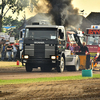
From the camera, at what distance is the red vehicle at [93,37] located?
26.9 m

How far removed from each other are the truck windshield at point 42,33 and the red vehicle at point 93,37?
6634mm

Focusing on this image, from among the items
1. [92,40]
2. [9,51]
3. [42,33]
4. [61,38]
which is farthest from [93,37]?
[9,51]

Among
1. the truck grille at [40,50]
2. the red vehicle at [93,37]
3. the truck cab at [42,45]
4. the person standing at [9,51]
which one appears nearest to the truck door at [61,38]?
the truck cab at [42,45]

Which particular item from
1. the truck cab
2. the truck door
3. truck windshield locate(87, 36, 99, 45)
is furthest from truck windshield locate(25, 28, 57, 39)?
truck windshield locate(87, 36, 99, 45)

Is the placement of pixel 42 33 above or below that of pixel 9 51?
above

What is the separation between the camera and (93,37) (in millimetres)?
27641

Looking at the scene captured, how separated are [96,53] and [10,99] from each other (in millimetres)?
16643

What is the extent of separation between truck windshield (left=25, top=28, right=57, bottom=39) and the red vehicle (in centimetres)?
663

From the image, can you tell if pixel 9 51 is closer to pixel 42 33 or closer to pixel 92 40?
pixel 92 40

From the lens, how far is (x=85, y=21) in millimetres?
89625

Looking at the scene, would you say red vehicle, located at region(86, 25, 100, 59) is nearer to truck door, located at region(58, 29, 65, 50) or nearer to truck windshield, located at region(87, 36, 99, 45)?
truck windshield, located at region(87, 36, 99, 45)

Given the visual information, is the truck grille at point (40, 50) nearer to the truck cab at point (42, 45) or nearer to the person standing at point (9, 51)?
the truck cab at point (42, 45)

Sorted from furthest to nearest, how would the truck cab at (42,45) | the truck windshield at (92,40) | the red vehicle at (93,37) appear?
the truck windshield at (92,40), the red vehicle at (93,37), the truck cab at (42,45)

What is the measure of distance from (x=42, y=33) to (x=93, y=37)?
8167 mm
